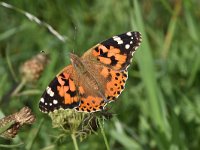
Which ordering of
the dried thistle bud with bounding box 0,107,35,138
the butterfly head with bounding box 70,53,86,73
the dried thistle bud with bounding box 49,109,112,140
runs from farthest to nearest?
1. the butterfly head with bounding box 70,53,86,73
2. the dried thistle bud with bounding box 49,109,112,140
3. the dried thistle bud with bounding box 0,107,35,138

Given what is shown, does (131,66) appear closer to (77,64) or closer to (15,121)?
(77,64)

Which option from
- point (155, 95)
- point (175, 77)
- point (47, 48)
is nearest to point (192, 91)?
point (175, 77)

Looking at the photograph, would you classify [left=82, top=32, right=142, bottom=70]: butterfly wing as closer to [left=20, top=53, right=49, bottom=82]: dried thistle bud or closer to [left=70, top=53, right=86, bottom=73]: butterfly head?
[left=70, top=53, right=86, bottom=73]: butterfly head

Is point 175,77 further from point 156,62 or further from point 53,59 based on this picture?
point 53,59

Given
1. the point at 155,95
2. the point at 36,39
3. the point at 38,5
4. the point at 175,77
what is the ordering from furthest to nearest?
1. the point at 38,5
2. the point at 36,39
3. the point at 175,77
4. the point at 155,95

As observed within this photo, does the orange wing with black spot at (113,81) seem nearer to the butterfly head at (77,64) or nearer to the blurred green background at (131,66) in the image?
the butterfly head at (77,64)

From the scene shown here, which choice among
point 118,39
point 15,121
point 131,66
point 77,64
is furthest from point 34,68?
point 131,66

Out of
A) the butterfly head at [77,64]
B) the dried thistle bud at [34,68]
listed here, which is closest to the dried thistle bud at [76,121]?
the butterfly head at [77,64]

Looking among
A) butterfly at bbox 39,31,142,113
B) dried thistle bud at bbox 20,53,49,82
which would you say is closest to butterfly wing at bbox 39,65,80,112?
butterfly at bbox 39,31,142,113
